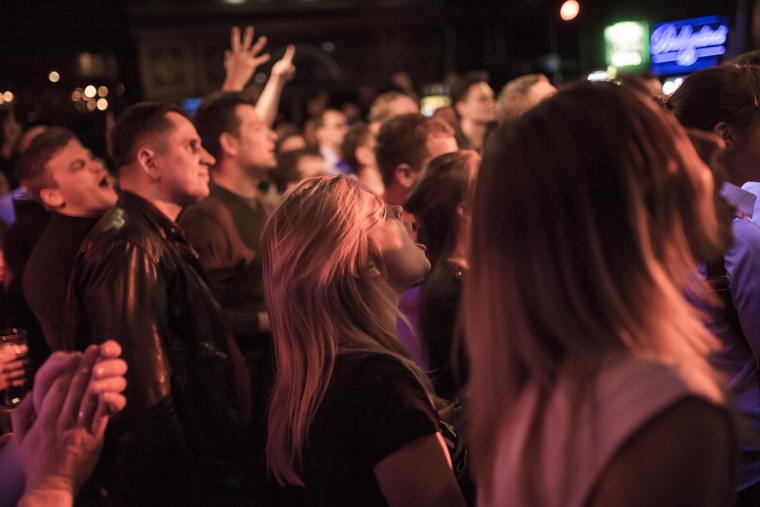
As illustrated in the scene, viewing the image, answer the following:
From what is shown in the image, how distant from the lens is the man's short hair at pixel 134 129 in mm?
3033

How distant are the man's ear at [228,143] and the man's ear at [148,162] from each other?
103 cm

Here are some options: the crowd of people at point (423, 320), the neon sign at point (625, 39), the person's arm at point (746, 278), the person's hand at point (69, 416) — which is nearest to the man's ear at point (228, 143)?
the crowd of people at point (423, 320)

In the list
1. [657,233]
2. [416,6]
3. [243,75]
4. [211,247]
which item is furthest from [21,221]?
[416,6]

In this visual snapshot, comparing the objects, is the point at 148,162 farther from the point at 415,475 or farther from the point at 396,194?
the point at 415,475

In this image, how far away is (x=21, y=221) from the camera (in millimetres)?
4016


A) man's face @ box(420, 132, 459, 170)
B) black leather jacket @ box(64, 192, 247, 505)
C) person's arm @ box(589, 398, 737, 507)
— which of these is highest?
man's face @ box(420, 132, 459, 170)

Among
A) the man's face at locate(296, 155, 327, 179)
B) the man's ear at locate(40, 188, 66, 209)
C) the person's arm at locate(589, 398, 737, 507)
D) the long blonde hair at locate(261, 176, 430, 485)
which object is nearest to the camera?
the person's arm at locate(589, 398, 737, 507)

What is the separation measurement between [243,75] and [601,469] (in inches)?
176

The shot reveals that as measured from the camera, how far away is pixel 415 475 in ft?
4.86

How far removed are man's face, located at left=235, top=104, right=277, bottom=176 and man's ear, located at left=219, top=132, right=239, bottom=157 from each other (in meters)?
0.02

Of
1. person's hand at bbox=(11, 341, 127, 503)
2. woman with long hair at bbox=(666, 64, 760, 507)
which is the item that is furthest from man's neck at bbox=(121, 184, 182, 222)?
woman with long hair at bbox=(666, 64, 760, 507)

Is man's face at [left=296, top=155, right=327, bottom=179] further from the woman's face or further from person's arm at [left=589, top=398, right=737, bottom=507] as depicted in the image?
person's arm at [left=589, top=398, right=737, bottom=507]

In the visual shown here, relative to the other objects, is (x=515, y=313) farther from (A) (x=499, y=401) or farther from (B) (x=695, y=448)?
(B) (x=695, y=448)

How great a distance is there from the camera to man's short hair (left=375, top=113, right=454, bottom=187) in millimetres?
3861
